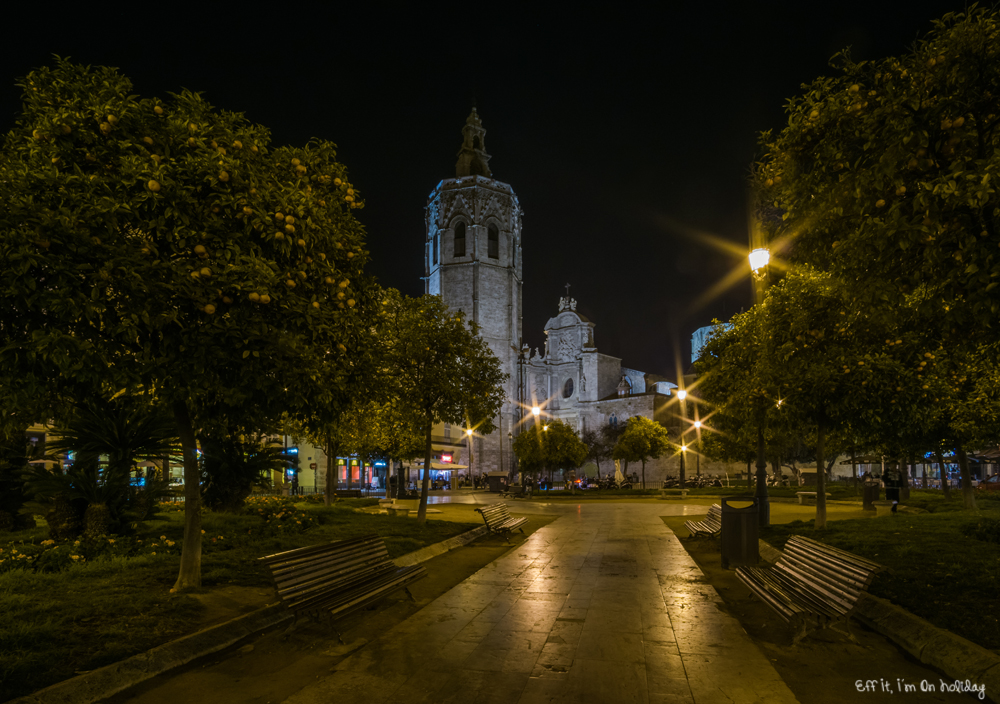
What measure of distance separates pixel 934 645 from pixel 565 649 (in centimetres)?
312

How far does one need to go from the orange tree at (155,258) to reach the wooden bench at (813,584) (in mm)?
5076

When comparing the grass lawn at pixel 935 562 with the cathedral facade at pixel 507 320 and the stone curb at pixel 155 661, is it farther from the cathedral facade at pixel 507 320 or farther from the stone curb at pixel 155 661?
the cathedral facade at pixel 507 320

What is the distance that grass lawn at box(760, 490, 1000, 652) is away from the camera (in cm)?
617

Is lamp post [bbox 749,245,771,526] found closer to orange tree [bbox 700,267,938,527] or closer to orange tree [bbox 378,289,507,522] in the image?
orange tree [bbox 700,267,938,527]

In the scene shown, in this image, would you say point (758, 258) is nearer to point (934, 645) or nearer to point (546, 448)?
point (934, 645)

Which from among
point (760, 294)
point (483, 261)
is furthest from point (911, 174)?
point (483, 261)

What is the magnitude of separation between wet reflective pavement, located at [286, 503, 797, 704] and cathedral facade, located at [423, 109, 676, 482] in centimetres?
5792

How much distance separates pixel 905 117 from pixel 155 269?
6.74m

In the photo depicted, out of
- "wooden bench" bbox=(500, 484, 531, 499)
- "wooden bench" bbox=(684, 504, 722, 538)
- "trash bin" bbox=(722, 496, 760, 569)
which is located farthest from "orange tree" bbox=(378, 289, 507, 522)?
"wooden bench" bbox=(500, 484, 531, 499)

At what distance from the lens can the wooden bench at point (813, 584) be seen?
563 cm

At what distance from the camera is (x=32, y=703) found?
→ 4.11m

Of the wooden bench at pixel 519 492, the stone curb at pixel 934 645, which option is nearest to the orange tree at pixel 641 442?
the wooden bench at pixel 519 492

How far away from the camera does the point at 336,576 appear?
673 cm

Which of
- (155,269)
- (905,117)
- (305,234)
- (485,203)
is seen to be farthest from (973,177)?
(485,203)
